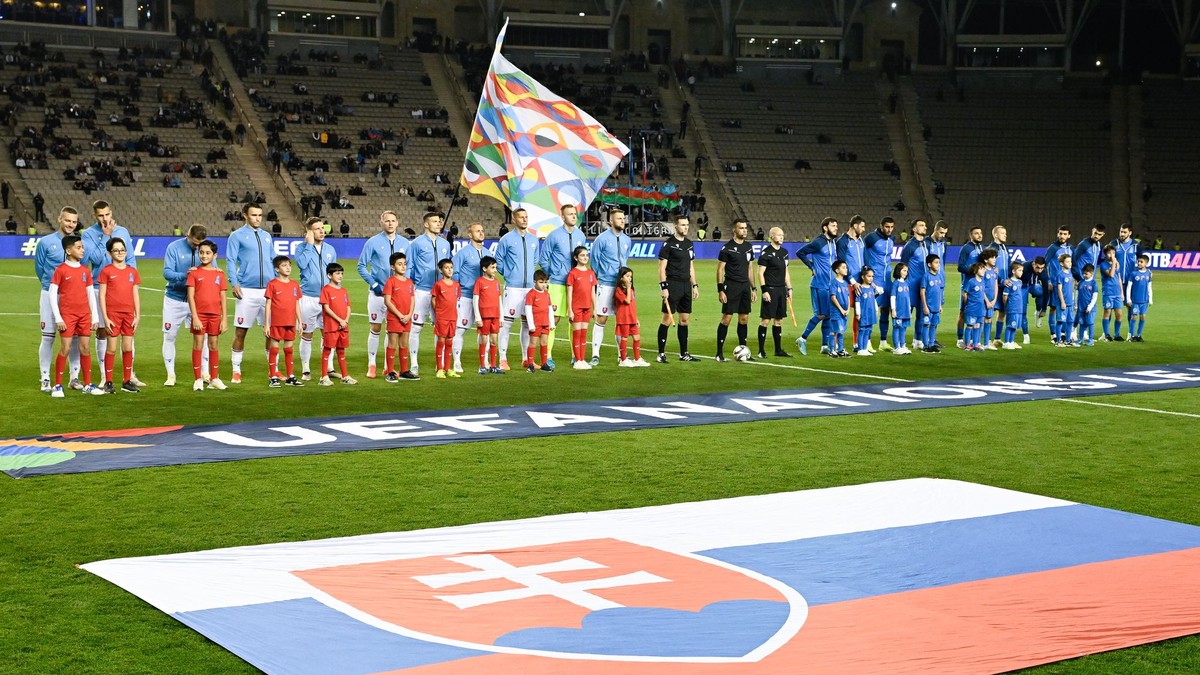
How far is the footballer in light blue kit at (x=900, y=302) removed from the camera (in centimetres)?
1889

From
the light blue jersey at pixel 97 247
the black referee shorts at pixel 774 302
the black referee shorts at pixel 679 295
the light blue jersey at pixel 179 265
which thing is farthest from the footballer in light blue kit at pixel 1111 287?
the light blue jersey at pixel 97 247

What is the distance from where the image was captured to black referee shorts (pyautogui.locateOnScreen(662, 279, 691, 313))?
17.4m

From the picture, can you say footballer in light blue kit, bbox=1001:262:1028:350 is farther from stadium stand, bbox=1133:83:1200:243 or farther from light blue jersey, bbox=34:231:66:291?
stadium stand, bbox=1133:83:1200:243

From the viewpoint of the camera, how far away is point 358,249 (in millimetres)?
46719

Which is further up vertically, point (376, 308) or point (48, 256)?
point (48, 256)

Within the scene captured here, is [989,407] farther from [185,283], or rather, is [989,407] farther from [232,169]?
[232,169]

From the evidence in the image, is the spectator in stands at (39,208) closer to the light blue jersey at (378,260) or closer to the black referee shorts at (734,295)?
the light blue jersey at (378,260)

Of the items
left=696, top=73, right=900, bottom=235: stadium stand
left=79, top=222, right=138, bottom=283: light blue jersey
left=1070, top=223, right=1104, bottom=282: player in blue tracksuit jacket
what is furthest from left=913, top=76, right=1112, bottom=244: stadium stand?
left=79, top=222, right=138, bottom=283: light blue jersey

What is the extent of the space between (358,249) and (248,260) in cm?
3259

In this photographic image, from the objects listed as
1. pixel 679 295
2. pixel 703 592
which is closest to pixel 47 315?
pixel 679 295

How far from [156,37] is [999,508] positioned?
195ft

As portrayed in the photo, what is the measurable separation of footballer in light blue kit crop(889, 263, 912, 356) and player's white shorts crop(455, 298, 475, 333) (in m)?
6.55

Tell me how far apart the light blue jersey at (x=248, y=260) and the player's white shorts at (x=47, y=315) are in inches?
77.3

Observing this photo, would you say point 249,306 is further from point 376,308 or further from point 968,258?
point 968,258
